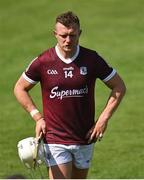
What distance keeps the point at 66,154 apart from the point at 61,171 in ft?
0.75

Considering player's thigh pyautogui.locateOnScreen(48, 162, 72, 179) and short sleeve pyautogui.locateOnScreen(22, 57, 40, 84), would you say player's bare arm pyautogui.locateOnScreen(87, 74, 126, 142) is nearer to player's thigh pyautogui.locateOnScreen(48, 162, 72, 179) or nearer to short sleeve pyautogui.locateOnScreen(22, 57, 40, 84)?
player's thigh pyautogui.locateOnScreen(48, 162, 72, 179)

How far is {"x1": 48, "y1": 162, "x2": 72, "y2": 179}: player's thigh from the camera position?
10.2m

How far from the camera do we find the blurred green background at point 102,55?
49.2 feet

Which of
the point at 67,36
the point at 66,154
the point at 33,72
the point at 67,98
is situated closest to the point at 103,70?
the point at 67,98

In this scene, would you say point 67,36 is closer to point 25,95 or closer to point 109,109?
point 25,95

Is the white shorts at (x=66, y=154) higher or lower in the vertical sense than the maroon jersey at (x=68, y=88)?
lower

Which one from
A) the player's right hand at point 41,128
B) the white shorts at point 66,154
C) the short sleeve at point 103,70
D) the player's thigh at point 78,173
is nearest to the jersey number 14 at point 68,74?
the short sleeve at point 103,70

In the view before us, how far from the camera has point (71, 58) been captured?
10.2 metres

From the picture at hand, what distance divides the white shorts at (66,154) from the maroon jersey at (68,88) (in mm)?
72

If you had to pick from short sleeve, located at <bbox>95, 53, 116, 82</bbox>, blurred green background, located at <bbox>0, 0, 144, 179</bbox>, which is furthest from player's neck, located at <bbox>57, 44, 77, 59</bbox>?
→ blurred green background, located at <bbox>0, 0, 144, 179</bbox>

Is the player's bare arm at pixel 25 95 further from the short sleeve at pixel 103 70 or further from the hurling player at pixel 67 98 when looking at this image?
the short sleeve at pixel 103 70

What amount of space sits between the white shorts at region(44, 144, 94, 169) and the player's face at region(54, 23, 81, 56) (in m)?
1.26

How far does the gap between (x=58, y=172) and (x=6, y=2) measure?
73.8 ft

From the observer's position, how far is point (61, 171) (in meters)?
10.2
